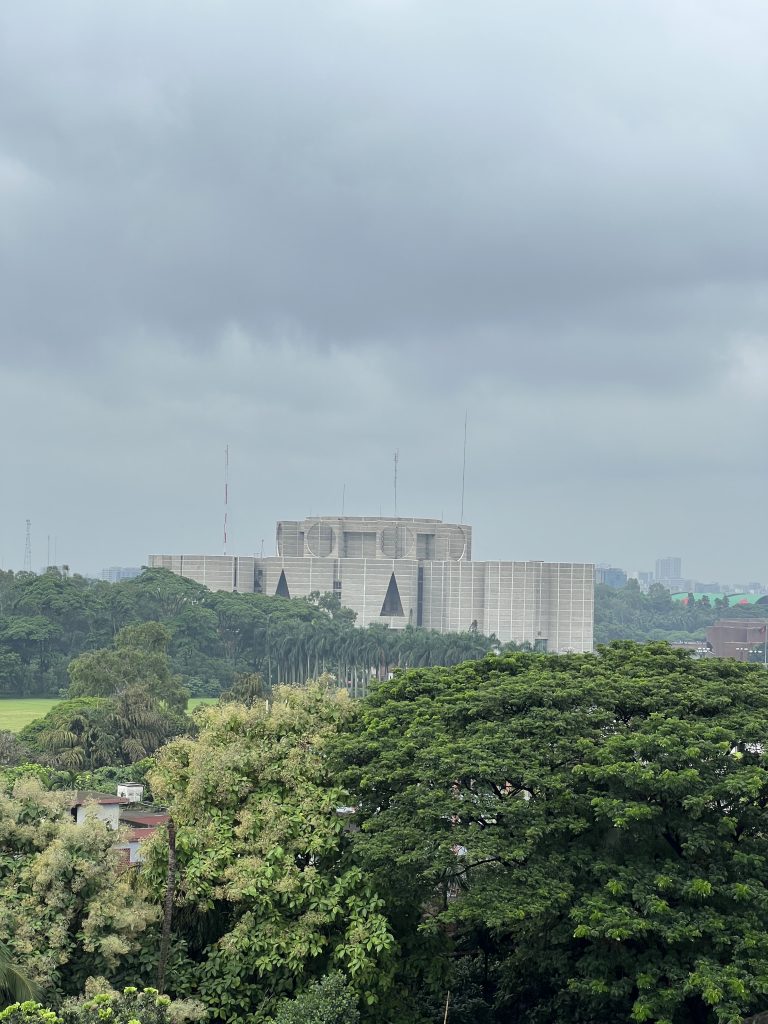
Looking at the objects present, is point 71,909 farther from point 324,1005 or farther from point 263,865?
point 324,1005

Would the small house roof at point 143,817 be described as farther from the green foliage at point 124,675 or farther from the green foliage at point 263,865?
the green foliage at point 124,675

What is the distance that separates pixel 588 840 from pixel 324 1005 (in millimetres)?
3703

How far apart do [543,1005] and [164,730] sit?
Answer: 33487 millimetres

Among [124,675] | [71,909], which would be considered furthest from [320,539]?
[71,909]

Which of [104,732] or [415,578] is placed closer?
[104,732]

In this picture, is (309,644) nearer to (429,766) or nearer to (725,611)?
(429,766)

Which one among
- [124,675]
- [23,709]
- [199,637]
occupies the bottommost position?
[23,709]

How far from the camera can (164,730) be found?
156 feet

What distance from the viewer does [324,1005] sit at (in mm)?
13953

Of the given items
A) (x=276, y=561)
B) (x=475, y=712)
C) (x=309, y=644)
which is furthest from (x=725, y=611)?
(x=475, y=712)

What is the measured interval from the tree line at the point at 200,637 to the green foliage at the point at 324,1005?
66235 mm

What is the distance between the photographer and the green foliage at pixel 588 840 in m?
13.9

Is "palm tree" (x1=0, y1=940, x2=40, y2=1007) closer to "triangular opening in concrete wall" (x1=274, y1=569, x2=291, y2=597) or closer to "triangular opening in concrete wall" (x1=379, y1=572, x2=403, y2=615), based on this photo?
"triangular opening in concrete wall" (x1=379, y1=572, x2=403, y2=615)

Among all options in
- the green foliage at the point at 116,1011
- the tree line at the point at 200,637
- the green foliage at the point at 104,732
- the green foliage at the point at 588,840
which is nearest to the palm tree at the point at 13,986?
the green foliage at the point at 116,1011
